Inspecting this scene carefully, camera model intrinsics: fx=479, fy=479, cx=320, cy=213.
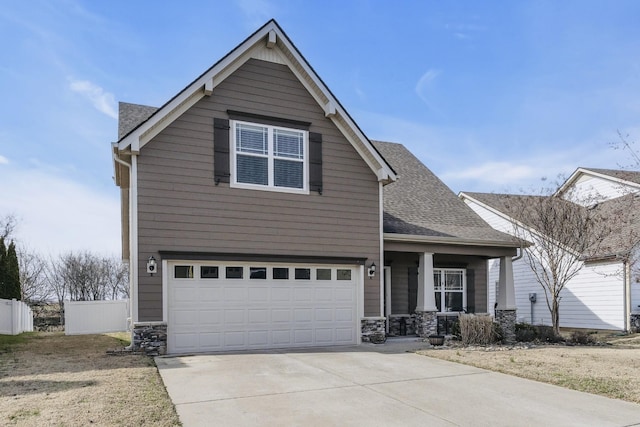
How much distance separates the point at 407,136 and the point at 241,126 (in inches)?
440

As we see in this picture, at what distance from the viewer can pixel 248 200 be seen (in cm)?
1169

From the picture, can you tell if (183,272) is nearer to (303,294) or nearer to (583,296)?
(303,294)

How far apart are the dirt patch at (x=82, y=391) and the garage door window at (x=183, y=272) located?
1.99 metres

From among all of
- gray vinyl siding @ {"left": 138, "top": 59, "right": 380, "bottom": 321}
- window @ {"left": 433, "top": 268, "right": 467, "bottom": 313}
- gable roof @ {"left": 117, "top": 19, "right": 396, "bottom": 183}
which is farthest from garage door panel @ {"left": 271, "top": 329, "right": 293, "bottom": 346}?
window @ {"left": 433, "top": 268, "right": 467, "bottom": 313}

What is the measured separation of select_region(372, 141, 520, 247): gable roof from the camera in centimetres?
1411

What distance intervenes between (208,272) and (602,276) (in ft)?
49.9

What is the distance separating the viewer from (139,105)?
1447 centimetres

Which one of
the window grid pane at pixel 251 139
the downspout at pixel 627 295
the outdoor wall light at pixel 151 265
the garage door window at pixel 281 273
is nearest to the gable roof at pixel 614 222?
the downspout at pixel 627 295

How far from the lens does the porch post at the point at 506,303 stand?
14.7 metres

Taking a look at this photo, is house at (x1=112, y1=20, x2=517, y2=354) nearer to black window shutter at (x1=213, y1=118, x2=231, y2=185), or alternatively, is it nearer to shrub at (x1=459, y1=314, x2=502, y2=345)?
black window shutter at (x1=213, y1=118, x2=231, y2=185)

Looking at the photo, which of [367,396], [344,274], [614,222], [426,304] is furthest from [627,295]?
[367,396]

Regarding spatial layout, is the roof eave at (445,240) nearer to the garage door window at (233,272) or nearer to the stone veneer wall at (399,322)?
the stone veneer wall at (399,322)

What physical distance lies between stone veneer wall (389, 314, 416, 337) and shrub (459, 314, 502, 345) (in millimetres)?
2155

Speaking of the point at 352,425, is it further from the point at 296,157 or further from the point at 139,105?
the point at 139,105
